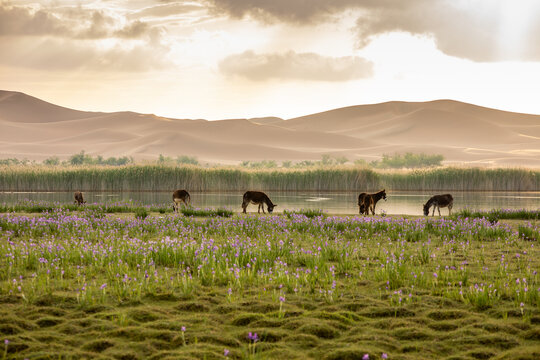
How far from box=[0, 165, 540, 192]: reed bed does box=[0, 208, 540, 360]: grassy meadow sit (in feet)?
91.6

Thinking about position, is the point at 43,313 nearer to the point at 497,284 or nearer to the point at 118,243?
the point at 118,243

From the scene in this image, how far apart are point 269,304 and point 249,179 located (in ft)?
111

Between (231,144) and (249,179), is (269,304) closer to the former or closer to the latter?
(249,179)

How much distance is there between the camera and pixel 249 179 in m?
41.0

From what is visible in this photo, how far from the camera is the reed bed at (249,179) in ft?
131

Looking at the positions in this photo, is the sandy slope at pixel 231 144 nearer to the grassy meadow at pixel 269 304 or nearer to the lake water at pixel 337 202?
the lake water at pixel 337 202

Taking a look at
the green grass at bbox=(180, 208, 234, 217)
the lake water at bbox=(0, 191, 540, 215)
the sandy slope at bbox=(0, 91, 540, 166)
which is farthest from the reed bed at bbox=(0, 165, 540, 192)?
the sandy slope at bbox=(0, 91, 540, 166)

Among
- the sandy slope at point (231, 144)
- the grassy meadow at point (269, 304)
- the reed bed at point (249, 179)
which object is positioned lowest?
the grassy meadow at point (269, 304)

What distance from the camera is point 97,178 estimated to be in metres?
41.1

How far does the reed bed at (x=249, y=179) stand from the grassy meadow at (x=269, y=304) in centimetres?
2791

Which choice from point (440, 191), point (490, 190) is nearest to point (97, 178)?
point (440, 191)

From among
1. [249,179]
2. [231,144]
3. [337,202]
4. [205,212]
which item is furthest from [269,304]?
[231,144]

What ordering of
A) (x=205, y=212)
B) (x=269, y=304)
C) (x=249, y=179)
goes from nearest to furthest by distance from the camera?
(x=269, y=304)
(x=205, y=212)
(x=249, y=179)

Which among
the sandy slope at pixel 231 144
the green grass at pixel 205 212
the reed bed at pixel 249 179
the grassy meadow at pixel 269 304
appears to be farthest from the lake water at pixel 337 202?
the sandy slope at pixel 231 144
